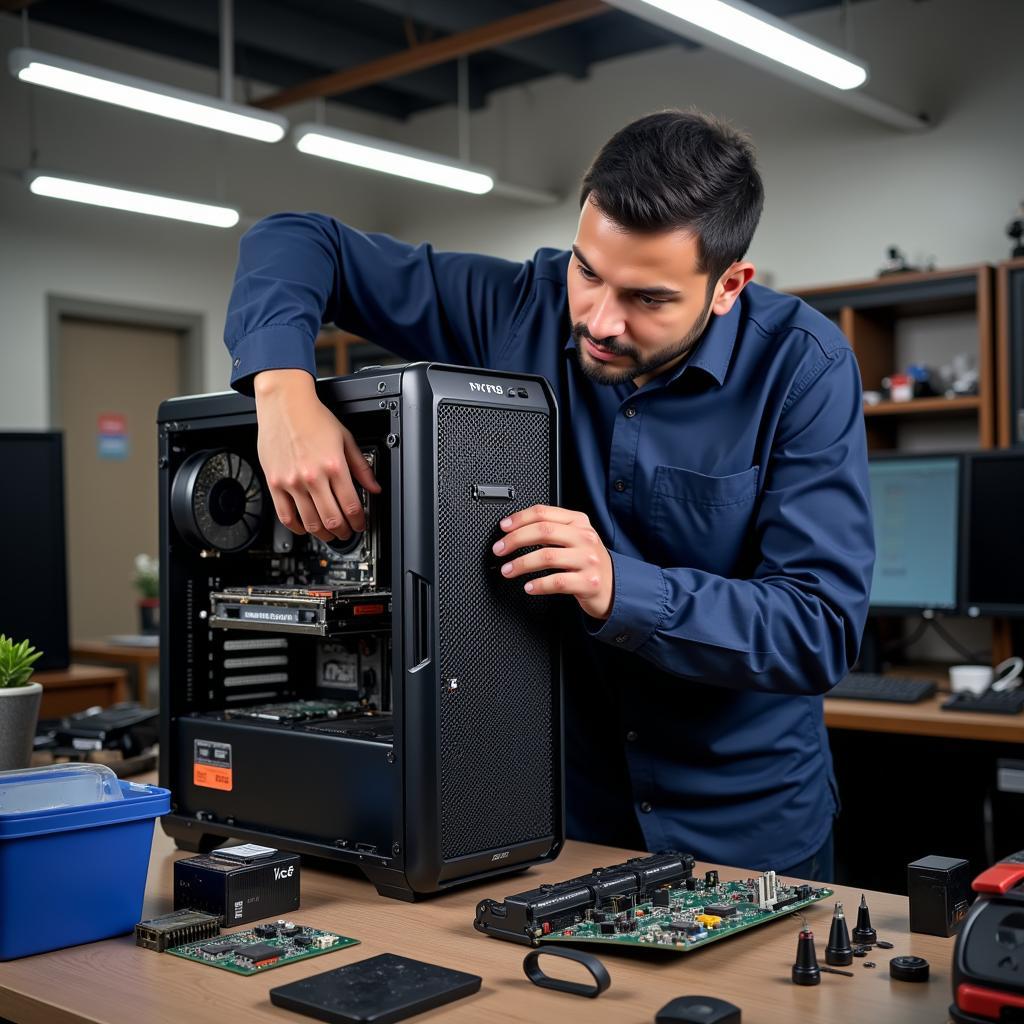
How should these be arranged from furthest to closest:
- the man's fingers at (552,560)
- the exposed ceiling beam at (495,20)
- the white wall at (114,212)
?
the white wall at (114,212), the exposed ceiling beam at (495,20), the man's fingers at (552,560)

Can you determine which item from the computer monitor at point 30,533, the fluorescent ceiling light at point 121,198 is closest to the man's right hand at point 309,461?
the computer monitor at point 30,533

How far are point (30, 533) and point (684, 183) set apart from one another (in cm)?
159

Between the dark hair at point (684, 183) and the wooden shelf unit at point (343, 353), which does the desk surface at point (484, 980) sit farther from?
the wooden shelf unit at point (343, 353)

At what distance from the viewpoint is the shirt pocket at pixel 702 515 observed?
1273 millimetres

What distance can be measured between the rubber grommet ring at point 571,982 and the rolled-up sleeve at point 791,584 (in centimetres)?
31

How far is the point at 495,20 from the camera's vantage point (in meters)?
5.45

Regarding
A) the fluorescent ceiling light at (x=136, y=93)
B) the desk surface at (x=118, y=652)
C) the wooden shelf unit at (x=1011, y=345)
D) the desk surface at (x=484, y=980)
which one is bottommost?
the desk surface at (x=118, y=652)

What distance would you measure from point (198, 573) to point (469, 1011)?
0.68 m

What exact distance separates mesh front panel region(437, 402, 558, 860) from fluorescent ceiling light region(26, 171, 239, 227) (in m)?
4.34

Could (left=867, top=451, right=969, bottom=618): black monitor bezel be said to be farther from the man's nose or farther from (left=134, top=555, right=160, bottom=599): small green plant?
(left=134, top=555, right=160, bottom=599): small green plant

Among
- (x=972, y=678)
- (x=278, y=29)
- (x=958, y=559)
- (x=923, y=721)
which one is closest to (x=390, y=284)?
(x=923, y=721)

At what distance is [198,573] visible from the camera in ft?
4.48

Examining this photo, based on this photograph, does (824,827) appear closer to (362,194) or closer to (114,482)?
(114,482)

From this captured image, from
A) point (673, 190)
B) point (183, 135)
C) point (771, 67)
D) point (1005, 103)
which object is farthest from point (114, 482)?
point (673, 190)
